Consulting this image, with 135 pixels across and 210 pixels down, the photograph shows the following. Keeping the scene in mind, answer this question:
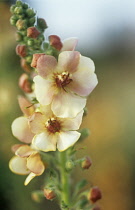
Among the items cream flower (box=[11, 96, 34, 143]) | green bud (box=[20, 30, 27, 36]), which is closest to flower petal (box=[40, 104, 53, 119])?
cream flower (box=[11, 96, 34, 143])

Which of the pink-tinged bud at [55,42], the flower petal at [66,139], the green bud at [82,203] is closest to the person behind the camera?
the flower petal at [66,139]

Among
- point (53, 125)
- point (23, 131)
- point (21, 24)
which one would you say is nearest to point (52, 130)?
point (53, 125)

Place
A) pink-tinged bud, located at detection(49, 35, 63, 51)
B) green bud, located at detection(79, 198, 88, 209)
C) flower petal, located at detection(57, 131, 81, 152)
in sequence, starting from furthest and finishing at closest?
green bud, located at detection(79, 198, 88, 209)
pink-tinged bud, located at detection(49, 35, 63, 51)
flower petal, located at detection(57, 131, 81, 152)

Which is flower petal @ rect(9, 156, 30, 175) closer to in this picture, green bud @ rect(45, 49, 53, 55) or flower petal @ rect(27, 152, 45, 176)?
flower petal @ rect(27, 152, 45, 176)

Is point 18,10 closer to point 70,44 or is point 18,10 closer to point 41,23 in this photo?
point 41,23

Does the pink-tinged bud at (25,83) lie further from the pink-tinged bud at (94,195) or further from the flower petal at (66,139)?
the pink-tinged bud at (94,195)

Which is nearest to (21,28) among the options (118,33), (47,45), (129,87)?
(47,45)

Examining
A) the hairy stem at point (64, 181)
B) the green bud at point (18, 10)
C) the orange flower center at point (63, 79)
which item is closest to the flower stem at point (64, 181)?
the hairy stem at point (64, 181)
